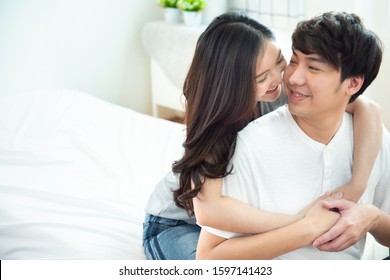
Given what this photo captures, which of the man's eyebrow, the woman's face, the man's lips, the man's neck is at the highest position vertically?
the man's eyebrow

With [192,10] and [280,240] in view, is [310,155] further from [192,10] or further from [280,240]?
[192,10]

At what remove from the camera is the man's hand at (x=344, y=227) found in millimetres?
966

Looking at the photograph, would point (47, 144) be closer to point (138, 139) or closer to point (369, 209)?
point (138, 139)

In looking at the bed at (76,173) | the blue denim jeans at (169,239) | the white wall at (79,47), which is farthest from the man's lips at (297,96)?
the white wall at (79,47)

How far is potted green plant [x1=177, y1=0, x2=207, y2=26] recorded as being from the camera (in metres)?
2.38

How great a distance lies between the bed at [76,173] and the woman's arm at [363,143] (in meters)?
0.34

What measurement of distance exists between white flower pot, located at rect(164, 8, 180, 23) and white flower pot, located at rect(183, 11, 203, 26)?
0.24 feet

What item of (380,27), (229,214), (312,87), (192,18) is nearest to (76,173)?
(229,214)

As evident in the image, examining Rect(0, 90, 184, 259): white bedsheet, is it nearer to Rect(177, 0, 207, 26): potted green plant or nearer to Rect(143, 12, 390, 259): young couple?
Rect(143, 12, 390, 259): young couple

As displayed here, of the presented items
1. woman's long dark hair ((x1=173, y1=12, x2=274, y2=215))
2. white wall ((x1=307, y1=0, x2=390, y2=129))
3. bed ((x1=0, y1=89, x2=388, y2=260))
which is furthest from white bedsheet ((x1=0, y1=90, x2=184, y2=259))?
white wall ((x1=307, y1=0, x2=390, y2=129))
